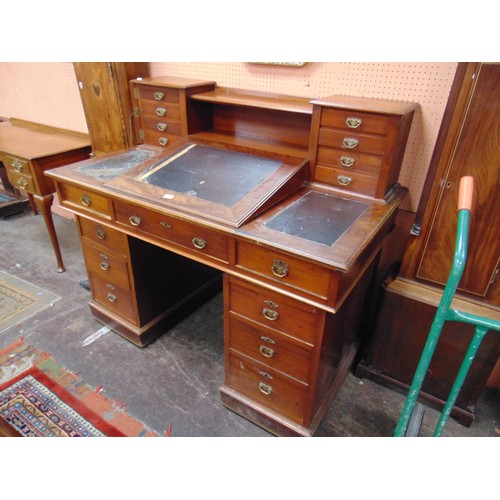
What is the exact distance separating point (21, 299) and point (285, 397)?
207 cm

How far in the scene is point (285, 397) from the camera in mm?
1668

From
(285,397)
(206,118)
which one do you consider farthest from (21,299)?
(285,397)

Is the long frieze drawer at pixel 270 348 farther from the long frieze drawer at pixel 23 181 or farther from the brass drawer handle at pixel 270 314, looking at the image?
the long frieze drawer at pixel 23 181

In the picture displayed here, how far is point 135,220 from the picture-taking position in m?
1.74

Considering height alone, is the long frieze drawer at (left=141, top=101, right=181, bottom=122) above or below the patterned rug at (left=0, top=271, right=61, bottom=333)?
above

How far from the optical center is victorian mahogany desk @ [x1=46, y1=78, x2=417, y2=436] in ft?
4.53

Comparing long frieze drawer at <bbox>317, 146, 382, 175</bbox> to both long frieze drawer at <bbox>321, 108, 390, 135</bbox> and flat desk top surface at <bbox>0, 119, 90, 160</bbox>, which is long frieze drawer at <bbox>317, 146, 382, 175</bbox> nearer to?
long frieze drawer at <bbox>321, 108, 390, 135</bbox>

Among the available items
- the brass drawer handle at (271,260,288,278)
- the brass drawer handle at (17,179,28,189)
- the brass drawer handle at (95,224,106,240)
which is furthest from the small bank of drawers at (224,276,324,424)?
the brass drawer handle at (17,179,28,189)

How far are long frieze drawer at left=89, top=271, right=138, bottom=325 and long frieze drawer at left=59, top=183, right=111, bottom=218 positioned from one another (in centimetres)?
49

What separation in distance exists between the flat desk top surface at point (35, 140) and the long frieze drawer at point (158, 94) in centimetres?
100

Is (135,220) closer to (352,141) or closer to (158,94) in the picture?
(158,94)

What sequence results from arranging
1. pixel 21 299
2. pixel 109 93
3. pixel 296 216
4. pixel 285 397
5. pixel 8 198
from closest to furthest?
pixel 296 216 < pixel 285 397 < pixel 109 93 < pixel 21 299 < pixel 8 198

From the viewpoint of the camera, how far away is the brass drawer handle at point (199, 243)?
A: 1.53 metres

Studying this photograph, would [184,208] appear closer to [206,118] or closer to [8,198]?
[206,118]
